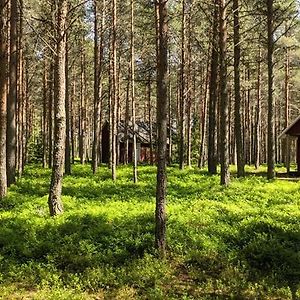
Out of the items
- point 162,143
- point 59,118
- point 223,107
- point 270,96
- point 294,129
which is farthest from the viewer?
point 294,129

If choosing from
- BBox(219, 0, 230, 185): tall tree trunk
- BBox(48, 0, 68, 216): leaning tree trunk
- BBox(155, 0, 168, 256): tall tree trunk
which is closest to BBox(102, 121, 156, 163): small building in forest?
BBox(219, 0, 230, 185): tall tree trunk

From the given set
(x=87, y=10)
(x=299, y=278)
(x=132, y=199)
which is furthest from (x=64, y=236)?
(x=87, y=10)

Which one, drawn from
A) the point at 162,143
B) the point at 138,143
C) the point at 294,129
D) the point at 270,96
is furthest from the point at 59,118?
the point at 138,143

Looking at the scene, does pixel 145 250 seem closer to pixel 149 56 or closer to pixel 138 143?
pixel 149 56

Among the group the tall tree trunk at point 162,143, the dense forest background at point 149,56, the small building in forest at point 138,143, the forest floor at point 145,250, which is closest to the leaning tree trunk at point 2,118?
the forest floor at point 145,250

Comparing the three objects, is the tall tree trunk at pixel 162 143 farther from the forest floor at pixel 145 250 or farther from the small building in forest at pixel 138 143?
the small building in forest at pixel 138 143

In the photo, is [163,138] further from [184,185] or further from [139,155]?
[139,155]

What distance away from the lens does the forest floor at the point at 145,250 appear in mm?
8148

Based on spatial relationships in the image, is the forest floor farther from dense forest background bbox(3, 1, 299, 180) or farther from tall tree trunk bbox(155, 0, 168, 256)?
dense forest background bbox(3, 1, 299, 180)

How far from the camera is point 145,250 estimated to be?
30.6 feet

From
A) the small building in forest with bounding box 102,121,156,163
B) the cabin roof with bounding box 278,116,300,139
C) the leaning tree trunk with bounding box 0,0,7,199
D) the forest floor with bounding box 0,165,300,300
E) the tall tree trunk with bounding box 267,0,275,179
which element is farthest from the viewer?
the small building in forest with bounding box 102,121,156,163

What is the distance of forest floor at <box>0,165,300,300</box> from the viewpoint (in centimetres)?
815

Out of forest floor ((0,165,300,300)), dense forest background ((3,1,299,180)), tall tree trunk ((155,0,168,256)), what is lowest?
forest floor ((0,165,300,300))

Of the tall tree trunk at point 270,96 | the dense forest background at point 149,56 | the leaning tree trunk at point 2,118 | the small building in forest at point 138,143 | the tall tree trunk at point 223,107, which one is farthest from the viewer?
the small building in forest at point 138,143
